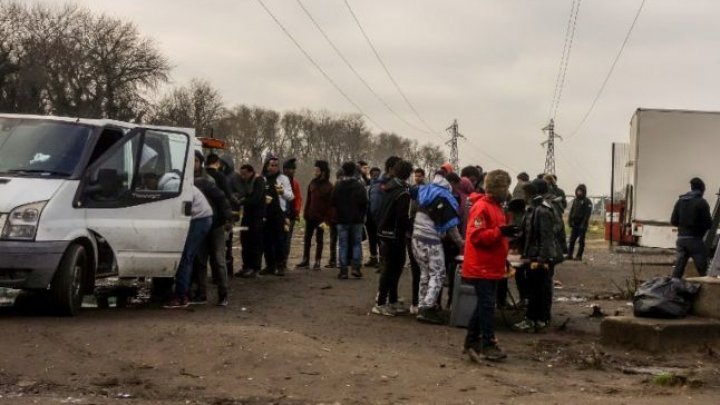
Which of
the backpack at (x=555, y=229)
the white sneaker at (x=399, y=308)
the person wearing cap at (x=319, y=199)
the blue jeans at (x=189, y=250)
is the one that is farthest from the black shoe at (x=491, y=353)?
the person wearing cap at (x=319, y=199)

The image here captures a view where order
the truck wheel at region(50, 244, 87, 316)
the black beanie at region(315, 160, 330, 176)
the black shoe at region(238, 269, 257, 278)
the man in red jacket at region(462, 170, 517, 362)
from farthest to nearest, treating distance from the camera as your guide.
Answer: the black beanie at region(315, 160, 330, 176) → the black shoe at region(238, 269, 257, 278) → the truck wheel at region(50, 244, 87, 316) → the man in red jacket at region(462, 170, 517, 362)

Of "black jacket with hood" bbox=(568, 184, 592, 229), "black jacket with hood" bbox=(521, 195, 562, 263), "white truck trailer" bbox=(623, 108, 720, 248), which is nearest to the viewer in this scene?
"black jacket with hood" bbox=(521, 195, 562, 263)

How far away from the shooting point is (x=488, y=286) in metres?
8.53

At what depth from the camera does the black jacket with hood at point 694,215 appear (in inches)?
579

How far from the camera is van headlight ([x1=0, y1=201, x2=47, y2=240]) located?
29.9ft

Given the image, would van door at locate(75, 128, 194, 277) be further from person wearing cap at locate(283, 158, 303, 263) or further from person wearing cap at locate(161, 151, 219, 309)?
person wearing cap at locate(283, 158, 303, 263)

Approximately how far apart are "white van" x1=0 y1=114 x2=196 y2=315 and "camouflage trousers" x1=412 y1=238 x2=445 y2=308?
8.87ft

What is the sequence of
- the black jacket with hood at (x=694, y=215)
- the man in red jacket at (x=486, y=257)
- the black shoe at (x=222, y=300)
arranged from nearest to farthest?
the man in red jacket at (x=486, y=257) < the black shoe at (x=222, y=300) < the black jacket with hood at (x=694, y=215)

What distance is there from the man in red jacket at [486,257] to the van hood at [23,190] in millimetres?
4217

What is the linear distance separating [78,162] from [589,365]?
5.56 m

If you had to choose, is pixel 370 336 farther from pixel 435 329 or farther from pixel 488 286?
pixel 488 286

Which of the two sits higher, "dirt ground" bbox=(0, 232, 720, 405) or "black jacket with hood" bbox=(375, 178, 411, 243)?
"black jacket with hood" bbox=(375, 178, 411, 243)

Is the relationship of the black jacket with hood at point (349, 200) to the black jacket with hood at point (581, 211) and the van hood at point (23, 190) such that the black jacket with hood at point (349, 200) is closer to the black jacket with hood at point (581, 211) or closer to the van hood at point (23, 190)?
the van hood at point (23, 190)

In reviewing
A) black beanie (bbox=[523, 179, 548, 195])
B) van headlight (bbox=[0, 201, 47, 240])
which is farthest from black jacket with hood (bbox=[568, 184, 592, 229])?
van headlight (bbox=[0, 201, 47, 240])
